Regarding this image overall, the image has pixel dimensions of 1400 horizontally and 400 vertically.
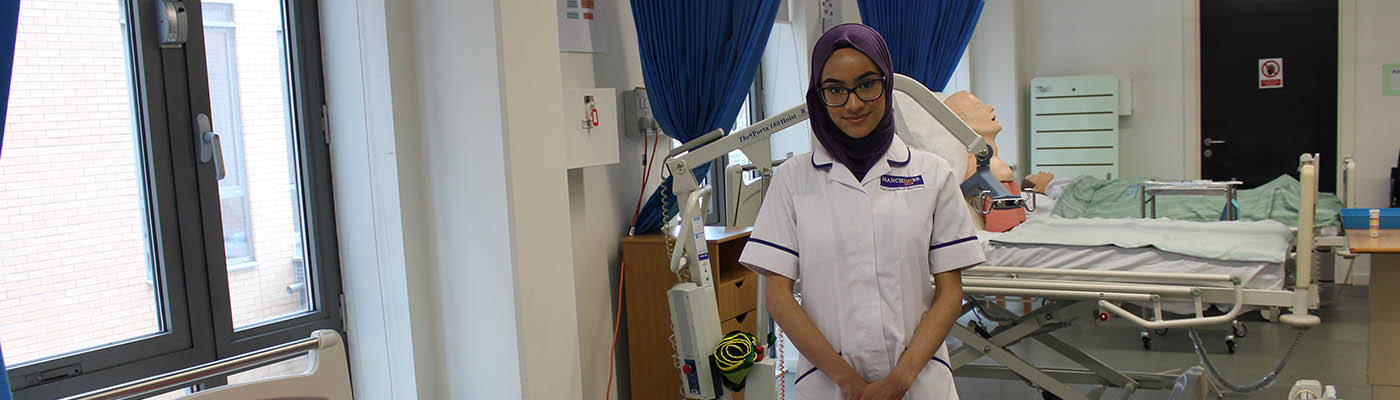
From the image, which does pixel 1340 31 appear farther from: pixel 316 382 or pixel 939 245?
pixel 316 382

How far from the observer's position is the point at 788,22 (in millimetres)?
5594

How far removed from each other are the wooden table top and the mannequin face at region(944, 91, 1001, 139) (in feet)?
4.71

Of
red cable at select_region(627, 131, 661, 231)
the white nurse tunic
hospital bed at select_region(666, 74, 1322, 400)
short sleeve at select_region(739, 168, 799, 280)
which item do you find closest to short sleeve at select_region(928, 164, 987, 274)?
the white nurse tunic

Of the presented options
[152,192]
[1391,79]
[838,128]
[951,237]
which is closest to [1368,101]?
[1391,79]

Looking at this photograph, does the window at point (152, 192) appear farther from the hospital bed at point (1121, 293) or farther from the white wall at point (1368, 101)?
the white wall at point (1368, 101)

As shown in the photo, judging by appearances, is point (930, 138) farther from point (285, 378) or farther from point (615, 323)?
point (285, 378)

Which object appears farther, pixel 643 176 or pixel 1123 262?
pixel 643 176

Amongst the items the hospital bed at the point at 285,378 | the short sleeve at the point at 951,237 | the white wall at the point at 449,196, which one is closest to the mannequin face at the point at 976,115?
the white wall at the point at 449,196

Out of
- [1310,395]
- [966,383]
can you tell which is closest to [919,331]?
[1310,395]

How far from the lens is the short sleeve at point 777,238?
194 centimetres

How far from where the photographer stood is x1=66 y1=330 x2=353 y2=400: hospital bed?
2.00m

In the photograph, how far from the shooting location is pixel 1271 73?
24.5 feet

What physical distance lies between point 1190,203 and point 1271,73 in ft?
7.54

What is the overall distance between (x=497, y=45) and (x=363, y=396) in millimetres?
1213
